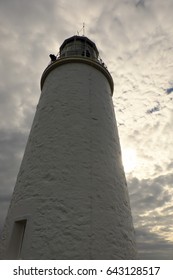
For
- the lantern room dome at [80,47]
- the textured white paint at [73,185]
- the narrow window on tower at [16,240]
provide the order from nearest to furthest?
the textured white paint at [73,185] → the narrow window on tower at [16,240] → the lantern room dome at [80,47]

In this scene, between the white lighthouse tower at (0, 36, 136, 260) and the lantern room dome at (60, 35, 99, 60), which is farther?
the lantern room dome at (60, 35, 99, 60)

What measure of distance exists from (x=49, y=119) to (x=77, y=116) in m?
0.90

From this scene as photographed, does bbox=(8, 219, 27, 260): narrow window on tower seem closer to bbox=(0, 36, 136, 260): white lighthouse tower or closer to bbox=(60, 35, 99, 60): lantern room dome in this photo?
bbox=(0, 36, 136, 260): white lighthouse tower

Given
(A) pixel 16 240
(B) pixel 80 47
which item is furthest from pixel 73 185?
(B) pixel 80 47

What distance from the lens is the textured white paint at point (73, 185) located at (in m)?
4.59

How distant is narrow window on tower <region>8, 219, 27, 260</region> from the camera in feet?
16.7

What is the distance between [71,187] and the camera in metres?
5.18

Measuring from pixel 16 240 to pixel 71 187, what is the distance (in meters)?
1.93

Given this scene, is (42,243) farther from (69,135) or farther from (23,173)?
(69,135)

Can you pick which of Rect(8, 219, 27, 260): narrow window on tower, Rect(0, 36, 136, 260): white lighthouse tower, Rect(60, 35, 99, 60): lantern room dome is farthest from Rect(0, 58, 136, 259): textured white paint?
Rect(60, 35, 99, 60): lantern room dome

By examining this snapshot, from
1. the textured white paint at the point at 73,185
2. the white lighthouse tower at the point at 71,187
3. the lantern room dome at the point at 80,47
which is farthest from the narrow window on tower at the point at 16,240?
the lantern room dome at the point at 80,47

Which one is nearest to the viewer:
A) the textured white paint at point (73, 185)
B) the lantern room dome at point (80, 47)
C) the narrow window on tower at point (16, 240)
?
the textured white paint at point (73, 185)

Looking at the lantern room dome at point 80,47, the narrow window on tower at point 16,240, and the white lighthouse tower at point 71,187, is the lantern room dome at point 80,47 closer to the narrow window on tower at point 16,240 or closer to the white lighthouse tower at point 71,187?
the white lighthouse tower at point 71,187
